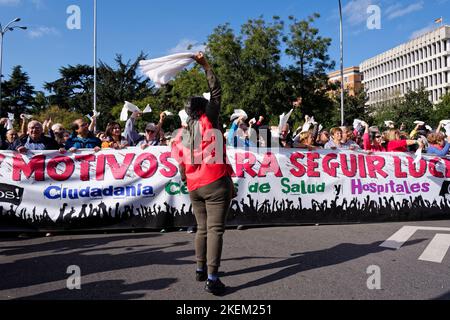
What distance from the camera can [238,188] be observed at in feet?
23.7

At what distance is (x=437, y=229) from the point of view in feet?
22.3

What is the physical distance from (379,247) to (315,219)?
1.85m

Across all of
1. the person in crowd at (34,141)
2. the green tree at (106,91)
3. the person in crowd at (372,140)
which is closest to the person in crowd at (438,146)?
the person in crowd at (372,140)

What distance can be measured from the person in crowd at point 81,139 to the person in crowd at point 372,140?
5.11 metres

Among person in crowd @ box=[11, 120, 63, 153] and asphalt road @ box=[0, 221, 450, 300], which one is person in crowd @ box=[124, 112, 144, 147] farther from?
asphalt road @ box=[0, 221, 450, 300]

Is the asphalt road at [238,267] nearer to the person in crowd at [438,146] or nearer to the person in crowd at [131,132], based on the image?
the person in crowd at [438,146]

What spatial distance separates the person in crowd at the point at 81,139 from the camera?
7.31 metres

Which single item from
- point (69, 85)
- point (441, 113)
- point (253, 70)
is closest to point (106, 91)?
point (69, 85)

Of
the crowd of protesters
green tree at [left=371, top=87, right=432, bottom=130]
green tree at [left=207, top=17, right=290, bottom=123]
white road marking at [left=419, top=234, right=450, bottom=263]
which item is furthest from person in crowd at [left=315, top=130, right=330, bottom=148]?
green tree at [left=371, top=87, right=432, bottom=130]

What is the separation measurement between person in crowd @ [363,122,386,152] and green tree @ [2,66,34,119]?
61848 mm

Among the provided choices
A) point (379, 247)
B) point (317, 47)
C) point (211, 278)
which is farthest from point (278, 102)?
point (211, 278)

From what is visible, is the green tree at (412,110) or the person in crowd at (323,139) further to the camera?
the green tree at (412,110)

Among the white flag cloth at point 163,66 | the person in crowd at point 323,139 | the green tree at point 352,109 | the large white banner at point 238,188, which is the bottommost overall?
the large white banner at point 238,188

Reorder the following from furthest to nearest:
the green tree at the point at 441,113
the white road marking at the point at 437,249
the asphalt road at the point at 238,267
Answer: the green tree at the point at 441,113 → the white road marking at the point at 437,249 → the asphalt road at the point at 238,267
